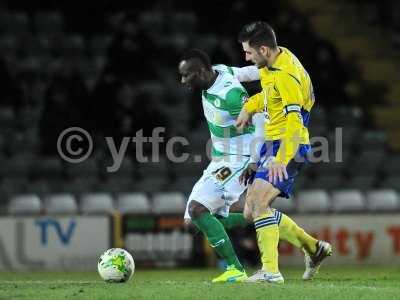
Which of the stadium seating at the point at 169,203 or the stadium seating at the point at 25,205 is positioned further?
the stadium seating at the point at 169,203

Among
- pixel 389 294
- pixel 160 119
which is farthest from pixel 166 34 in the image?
pixel 389 294

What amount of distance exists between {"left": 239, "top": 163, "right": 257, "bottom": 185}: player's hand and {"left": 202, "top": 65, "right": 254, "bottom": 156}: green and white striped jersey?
15 cm

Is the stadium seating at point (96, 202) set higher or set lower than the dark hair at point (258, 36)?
lower

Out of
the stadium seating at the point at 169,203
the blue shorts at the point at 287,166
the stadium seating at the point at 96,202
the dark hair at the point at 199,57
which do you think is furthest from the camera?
the stadium seating at the point at 96,202

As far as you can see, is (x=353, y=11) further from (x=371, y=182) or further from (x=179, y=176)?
(x=179, y=176)

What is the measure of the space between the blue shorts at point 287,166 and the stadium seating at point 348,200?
8.28 m

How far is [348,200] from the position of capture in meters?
18.0

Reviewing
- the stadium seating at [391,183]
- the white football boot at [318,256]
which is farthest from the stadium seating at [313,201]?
the white football boot at [318,256]

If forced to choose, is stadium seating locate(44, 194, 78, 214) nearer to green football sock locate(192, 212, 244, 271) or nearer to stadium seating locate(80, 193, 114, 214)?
stadium seating locate(80, 193, 114, 214)

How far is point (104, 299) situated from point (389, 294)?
2318 mm

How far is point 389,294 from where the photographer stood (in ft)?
28.5

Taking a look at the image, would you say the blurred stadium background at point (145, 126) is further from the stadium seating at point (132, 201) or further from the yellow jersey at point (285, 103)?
the yellow jersey at point (285, 103)

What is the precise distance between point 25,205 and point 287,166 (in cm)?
817

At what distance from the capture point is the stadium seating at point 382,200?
17.8m
